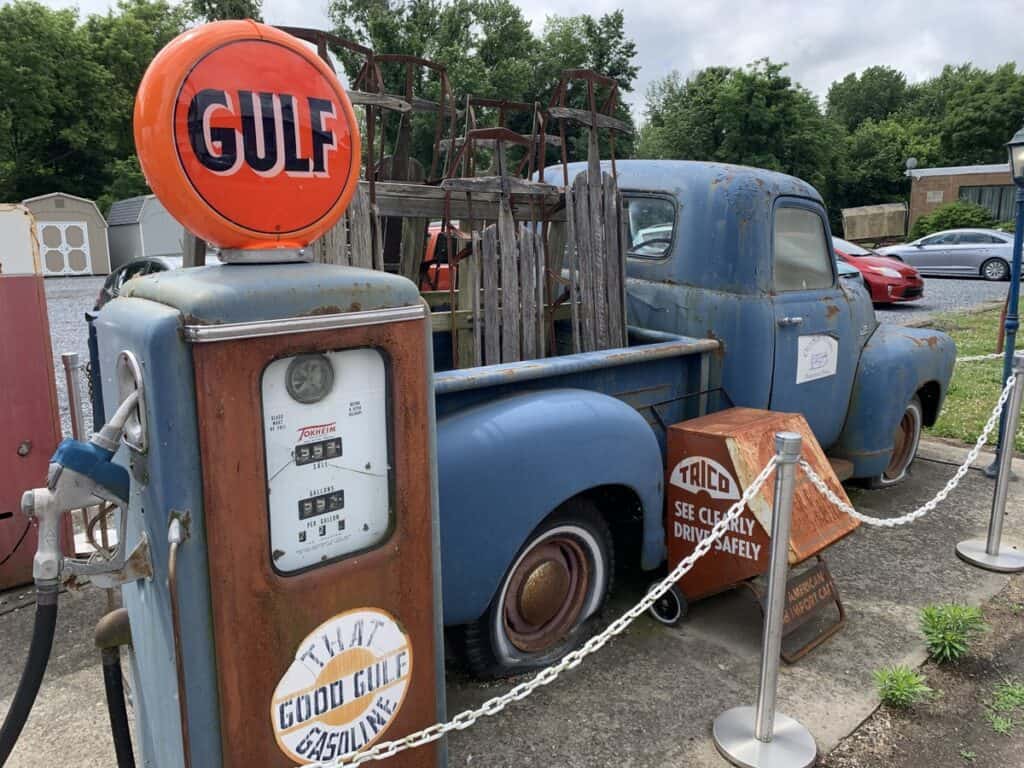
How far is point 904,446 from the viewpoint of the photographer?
534 centimetres

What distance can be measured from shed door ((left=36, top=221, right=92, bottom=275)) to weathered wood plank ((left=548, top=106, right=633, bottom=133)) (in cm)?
2377

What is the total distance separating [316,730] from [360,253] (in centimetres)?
182

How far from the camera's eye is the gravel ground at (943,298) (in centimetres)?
1362

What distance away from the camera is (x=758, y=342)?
3.83 m

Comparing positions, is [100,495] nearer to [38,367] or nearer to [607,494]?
[607,494]

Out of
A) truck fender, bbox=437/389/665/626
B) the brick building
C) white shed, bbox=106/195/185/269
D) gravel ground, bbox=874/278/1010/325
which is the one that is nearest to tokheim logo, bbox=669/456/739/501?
truck fender, bbox=437/389/665/626

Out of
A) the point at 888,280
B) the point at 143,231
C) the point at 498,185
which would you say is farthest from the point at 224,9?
the point at 498,185

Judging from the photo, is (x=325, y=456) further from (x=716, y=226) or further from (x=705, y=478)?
(x=716, y=226)

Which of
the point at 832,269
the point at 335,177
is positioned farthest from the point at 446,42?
the point at 335,177

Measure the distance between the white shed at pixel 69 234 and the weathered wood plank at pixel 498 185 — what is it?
23.9m

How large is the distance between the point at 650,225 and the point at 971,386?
5605mm

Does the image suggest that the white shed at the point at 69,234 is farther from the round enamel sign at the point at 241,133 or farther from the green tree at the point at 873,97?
the green tree at the point at 873,97

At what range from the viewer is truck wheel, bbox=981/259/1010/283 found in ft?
61.6

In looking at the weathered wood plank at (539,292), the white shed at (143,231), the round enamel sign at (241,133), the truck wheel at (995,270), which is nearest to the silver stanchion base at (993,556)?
the weathered wood plank at (539,292)
